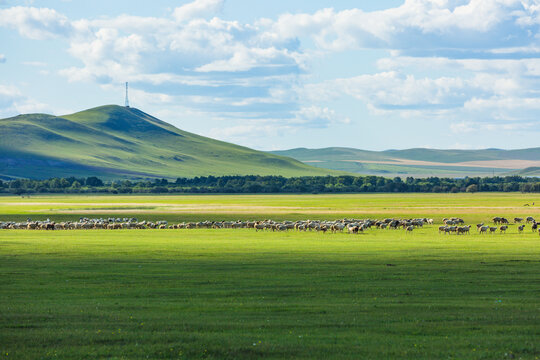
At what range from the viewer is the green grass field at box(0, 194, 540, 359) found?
651 inches

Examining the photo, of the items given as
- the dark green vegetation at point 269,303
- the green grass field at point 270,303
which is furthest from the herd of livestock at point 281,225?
the dark green vegetation at point 269,303

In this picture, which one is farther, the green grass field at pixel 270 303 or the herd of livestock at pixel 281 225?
the herd of livestock at pixel 281 225

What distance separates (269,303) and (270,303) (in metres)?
0.03

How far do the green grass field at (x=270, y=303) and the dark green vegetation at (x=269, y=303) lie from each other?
0.05m

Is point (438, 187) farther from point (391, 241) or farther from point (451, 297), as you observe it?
point (451, 297)

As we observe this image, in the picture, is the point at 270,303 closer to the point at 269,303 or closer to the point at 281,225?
the point at 269,303

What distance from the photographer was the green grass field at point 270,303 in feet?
54.2

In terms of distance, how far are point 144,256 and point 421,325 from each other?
2179 centimetres

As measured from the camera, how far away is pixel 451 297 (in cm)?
Result: 2345

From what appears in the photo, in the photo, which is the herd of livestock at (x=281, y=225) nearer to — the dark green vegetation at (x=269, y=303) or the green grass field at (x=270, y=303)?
the green grass field at (x=270, y=303)

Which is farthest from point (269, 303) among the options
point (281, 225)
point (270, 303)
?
point (281, 225)

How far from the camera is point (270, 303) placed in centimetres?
2231

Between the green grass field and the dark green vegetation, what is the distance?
47 millimetres

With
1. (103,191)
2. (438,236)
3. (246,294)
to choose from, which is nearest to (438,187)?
(103,191)
